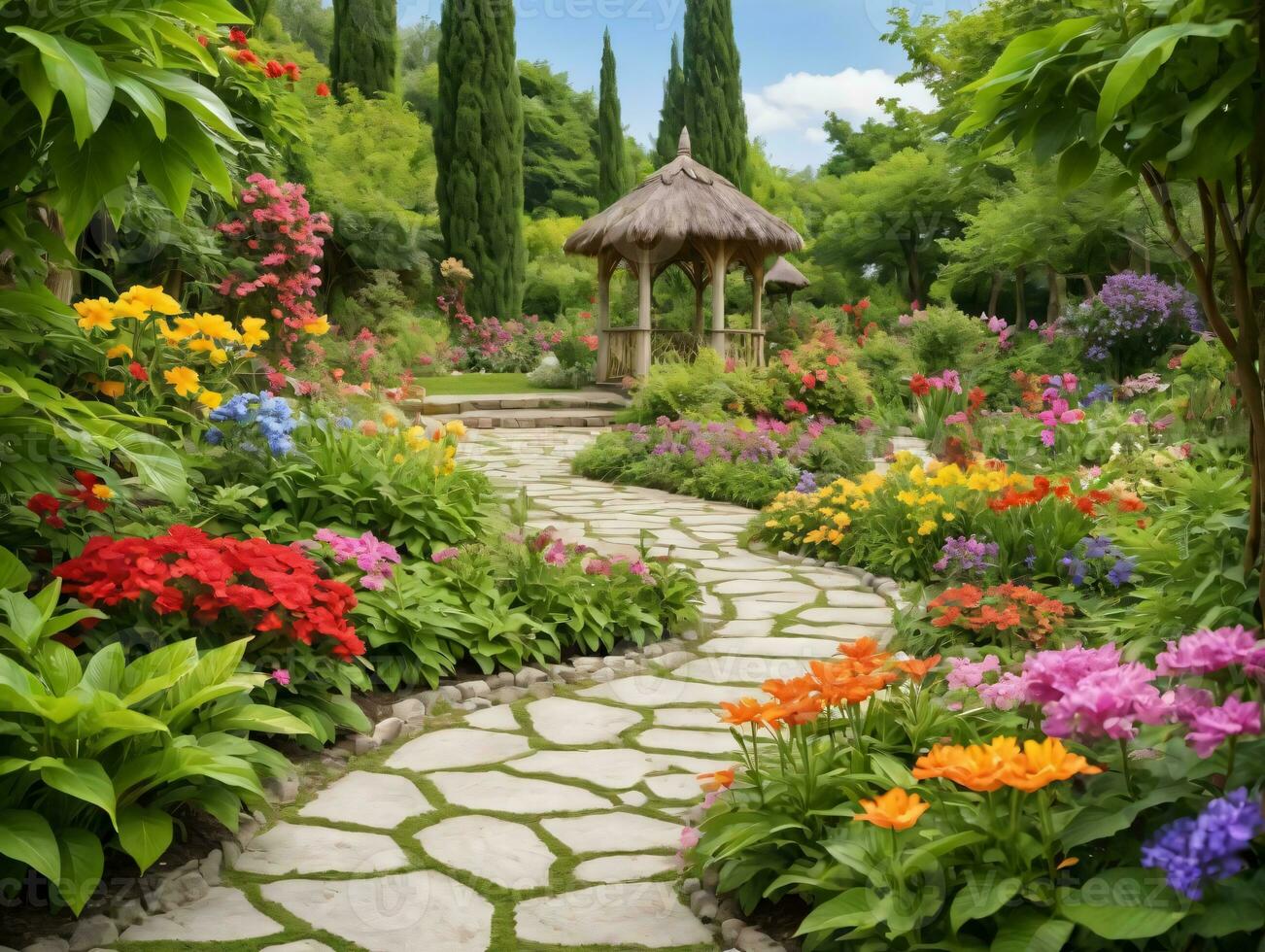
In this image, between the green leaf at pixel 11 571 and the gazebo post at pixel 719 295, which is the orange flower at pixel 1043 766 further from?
the gazebo post at pixel 719 295

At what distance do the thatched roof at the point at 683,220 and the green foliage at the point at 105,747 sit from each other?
42.8 feet

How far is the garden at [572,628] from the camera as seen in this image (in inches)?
71.6

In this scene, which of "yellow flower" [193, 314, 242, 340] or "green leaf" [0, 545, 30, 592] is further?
"yellow flower" [193, 314, 242, 340]

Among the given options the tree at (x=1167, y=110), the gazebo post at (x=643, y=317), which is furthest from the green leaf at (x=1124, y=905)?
the gazebo post at (x=643, y=317)

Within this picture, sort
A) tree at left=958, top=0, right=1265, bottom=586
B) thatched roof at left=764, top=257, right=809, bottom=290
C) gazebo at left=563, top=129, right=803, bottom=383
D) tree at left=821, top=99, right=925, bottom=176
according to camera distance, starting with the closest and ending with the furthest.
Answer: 1. tree at left=958, top=0, right=1265, bottom=586
2. gazebo at left=563, top=129, right=803, bottom=383
3. thatched roof at left=764, top=257, right=809, bottom=290
4. tree at left=821, top=99, right=925, bottom=176

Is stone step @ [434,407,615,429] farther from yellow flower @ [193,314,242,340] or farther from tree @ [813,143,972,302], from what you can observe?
tree @ [813,143,972,302]

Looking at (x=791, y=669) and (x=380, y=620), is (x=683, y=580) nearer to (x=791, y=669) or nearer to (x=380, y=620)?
(x=791, y=669)

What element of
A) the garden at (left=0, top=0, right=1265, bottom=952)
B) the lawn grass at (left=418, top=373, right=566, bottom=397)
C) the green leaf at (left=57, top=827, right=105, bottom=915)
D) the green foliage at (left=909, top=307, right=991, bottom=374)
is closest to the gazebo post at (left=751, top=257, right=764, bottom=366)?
the lawn grass at (left=418, top=373, right=566, bottom=397)

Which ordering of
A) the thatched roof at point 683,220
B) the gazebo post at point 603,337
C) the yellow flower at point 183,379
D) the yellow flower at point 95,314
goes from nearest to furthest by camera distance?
the yellow flower at point 95,314, the yellow flower at point 183,379, the thatched roof at point 683,220, the gazebo post at point 603,337

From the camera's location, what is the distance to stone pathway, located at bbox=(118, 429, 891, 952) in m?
2.25

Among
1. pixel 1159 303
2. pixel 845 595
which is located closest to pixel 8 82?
pixel 845 595

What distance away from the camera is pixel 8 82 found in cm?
243

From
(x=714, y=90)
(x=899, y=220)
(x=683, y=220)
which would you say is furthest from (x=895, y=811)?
(x=714, y=90)

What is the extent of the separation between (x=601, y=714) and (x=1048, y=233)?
45.7 ft
